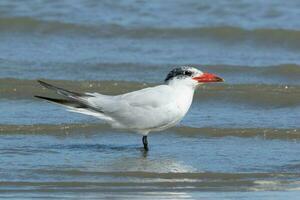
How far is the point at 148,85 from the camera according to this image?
11.5m

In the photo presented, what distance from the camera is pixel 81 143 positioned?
9.23 m

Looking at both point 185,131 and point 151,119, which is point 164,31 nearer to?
point 185,131

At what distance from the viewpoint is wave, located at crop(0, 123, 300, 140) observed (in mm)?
9320

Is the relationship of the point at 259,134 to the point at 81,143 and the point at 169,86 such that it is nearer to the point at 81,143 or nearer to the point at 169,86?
the point at 169,86

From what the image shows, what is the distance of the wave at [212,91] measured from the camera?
1079 centimetres

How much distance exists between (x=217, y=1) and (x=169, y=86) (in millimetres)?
6904

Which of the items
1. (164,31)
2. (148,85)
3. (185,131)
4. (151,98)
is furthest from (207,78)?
(164,31)

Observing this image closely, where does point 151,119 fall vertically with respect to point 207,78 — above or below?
below

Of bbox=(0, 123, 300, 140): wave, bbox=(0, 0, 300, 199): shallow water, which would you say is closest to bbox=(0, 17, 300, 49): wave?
bbox=(0, 0, 300, 199): shallow water

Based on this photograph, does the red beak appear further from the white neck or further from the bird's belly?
the bird's belly

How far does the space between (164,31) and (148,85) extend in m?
2.91

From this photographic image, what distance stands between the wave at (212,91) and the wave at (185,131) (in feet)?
4.00

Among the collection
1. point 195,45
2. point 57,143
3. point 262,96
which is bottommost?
point 57,143

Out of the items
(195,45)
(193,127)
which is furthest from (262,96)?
(195,45)
